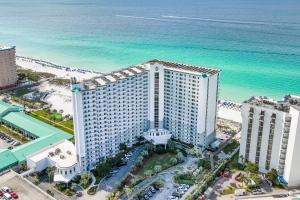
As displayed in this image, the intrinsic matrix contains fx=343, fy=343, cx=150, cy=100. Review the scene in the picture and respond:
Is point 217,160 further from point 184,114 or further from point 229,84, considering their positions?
point 229,84

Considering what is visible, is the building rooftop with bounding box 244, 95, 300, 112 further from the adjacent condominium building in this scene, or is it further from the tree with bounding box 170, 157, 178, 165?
the tree with bounding box 170, 157, 178, 165

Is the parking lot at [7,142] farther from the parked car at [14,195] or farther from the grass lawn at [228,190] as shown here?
the grass lawn at [228,190]

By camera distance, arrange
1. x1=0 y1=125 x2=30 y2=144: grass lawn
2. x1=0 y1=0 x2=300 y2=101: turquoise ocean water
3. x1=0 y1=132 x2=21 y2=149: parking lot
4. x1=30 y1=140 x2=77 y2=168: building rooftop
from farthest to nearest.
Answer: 1. x1=0 y1=0 x2=300 y2=101: turquoise ocean water
2. x1=0 y1=125 x2=30 y2=144: grass lawn
3. x1=0 y1=132 x2=21 y2=149: parking lot
4. x1=30 y1=140 x2=77 y2=168: building rooftop

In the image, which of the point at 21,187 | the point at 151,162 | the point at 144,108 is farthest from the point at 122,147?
the point at 21,187

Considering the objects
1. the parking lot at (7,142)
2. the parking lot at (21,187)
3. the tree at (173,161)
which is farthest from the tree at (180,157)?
the parking lot at (7,142)

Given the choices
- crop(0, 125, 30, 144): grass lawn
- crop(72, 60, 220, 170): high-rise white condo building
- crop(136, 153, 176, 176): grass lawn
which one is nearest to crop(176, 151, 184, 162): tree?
crop(136, 153, 176, 176): grass lawn

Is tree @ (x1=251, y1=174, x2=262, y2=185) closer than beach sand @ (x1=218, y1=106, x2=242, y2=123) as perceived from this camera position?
Yes
